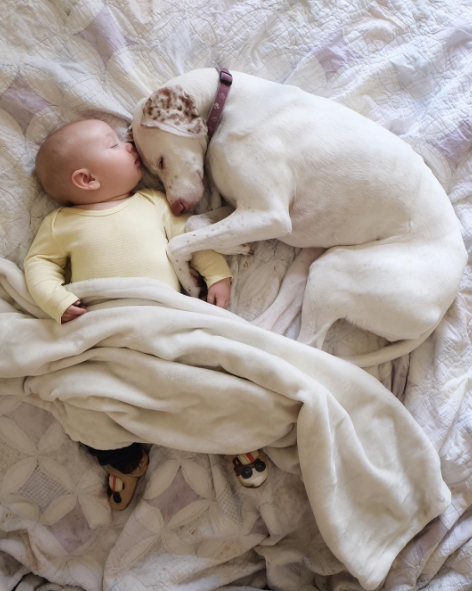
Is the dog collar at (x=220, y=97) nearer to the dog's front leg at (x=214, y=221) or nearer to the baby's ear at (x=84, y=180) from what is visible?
the dog's front leg at (x=214, y=221)

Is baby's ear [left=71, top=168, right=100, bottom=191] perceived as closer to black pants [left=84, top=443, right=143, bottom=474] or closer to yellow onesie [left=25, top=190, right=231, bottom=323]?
yellow onesie [left=25, top=190, right=231, bottom=323]

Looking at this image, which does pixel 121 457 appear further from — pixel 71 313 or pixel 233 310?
pixel 233 310

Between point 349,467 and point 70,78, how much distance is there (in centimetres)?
138

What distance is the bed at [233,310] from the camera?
1.55 m

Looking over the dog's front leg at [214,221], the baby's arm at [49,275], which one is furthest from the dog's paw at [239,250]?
the baby's arm at [49,275]

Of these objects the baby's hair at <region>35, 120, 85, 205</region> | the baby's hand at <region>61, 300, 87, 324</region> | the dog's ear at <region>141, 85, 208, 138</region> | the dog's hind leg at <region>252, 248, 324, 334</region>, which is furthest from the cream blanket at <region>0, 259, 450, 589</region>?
the dog's ear at <region>141, 85, 208, 138</region>

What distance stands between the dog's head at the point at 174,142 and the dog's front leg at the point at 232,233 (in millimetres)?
122

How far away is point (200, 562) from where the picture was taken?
1570 mm

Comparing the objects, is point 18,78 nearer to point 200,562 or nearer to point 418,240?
point 418,240

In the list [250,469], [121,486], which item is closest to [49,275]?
[121,486]

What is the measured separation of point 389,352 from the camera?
5.34ft

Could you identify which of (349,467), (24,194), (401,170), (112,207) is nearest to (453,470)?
(349,467)

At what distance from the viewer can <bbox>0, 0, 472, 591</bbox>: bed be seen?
155 centimetres

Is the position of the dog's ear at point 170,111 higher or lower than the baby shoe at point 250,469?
higher
